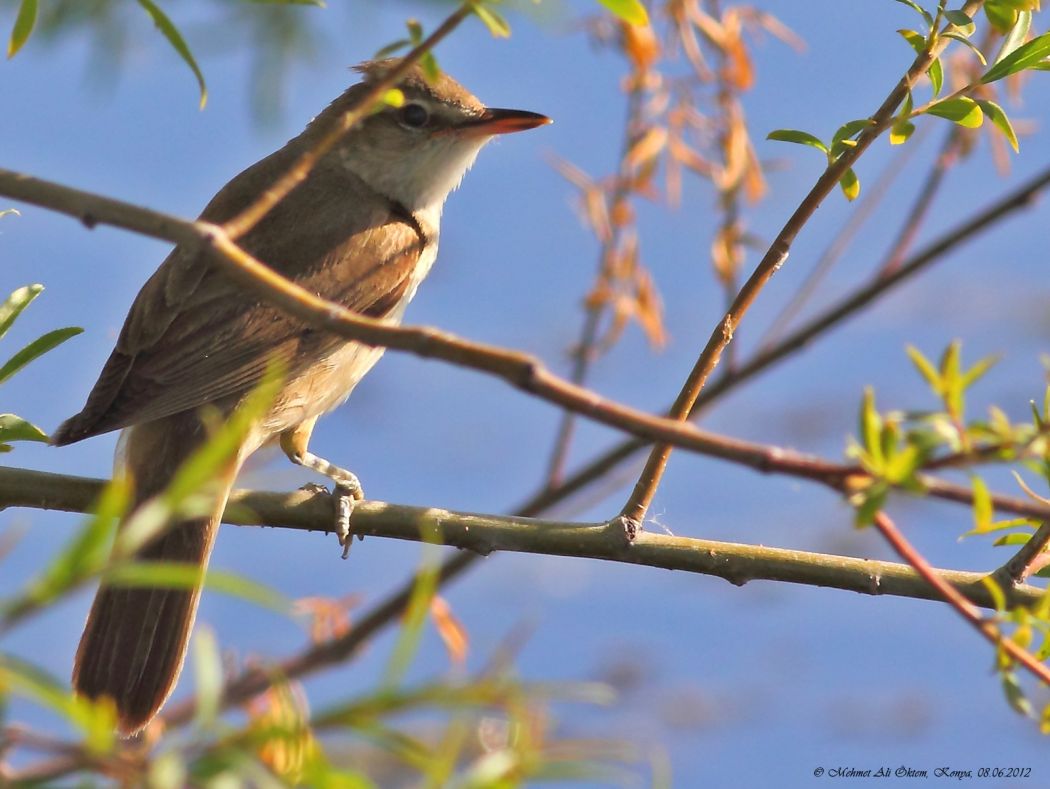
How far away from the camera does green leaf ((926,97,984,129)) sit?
6.77ft

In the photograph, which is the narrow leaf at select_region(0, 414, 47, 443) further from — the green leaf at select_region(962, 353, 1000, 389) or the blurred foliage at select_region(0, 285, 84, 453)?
the green leaf at select_region(962, 353, 1000, 389)

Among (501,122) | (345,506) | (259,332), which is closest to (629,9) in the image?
(345,506)

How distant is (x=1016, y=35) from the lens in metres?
2.21

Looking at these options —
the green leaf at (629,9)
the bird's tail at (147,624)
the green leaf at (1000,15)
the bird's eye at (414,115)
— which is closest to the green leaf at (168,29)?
the green leaf at (629,9)

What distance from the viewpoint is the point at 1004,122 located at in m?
2.03

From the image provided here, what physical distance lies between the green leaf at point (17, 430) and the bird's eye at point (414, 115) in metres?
2.47

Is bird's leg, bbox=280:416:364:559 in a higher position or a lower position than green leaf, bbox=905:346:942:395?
higher

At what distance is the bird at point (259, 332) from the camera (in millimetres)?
3451

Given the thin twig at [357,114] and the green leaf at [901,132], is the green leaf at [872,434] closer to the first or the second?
the thin twig at [357,114]

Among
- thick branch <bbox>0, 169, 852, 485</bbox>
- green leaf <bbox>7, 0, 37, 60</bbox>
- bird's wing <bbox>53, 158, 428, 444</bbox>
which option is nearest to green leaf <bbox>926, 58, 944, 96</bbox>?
thick branch <bbox>0, 169, 852, 485</bbox>

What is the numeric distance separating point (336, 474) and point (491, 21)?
2149mm

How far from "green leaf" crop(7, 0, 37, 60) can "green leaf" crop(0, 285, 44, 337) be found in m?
0.66

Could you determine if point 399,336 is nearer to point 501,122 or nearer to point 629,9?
point 629,9

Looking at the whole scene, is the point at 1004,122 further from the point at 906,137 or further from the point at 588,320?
the point at 588,320
